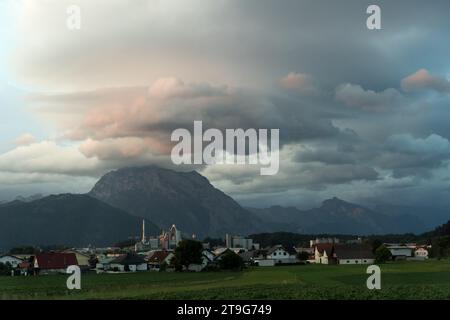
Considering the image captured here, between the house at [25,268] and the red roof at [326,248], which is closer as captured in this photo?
the house at [25,268]

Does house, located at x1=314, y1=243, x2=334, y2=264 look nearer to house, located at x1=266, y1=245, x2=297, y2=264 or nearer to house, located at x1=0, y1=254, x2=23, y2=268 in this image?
house, located at x1=266, y1=245, x2=297, y2=264

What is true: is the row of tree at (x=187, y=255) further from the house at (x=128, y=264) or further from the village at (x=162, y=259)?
the house at (x=128, y=264)

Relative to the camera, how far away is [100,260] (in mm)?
126438

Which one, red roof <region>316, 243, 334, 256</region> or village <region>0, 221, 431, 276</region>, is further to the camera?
red roof <region>316, 243, 334, 256</region>

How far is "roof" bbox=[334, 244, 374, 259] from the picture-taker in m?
128

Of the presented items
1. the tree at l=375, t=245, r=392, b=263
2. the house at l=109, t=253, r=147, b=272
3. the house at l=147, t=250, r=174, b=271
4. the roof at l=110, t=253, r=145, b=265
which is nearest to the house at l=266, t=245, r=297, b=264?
the tree at l=375, t=245, r=392, b=263

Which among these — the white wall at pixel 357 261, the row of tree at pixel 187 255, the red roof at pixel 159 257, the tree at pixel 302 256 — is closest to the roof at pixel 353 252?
the white wall at pixel 357 261

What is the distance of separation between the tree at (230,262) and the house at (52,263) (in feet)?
80.5

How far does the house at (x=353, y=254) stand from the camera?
4951 inches
